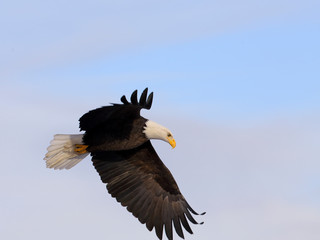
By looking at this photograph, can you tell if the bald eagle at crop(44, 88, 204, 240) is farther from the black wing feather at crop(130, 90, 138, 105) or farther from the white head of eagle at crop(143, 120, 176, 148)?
the black wing feather at crop(130, 90, 138, 105)

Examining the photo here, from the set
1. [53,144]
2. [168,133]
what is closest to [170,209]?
[168,133]

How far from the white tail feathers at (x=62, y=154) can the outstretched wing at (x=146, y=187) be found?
14.5 inches

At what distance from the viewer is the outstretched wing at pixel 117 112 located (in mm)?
12117

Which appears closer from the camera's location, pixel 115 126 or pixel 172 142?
pixel 115 126

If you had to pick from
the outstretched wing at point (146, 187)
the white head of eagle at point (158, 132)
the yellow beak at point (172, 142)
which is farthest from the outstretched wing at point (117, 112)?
the outstretched wing at point (146, 187)

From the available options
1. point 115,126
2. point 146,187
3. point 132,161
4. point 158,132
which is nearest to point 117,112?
point 115,126

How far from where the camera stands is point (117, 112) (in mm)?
12320

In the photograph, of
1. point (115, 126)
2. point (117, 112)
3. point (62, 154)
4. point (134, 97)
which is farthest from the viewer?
point (62, 154)

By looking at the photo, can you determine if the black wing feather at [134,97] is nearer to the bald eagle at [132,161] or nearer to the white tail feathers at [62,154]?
the bald eagle at [132,161]

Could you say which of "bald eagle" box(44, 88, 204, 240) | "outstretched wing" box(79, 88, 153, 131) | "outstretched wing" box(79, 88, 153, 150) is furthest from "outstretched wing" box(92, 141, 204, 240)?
"outstretched wing" box(79, 88, 153, 131)

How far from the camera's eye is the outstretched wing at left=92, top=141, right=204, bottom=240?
13.4 meters

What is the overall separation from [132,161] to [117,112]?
1.84 m

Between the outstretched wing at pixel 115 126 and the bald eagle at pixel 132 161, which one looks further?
the bald eagle at pixel 132 161

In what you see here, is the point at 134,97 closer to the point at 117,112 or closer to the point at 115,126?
the point at 117,112
